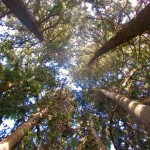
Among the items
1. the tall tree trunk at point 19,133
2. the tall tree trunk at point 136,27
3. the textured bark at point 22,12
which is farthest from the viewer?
the textured bark at point 22,12

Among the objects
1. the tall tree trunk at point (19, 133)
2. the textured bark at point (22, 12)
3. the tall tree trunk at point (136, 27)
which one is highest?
the textured bark at point (22, 12)

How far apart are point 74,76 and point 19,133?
8.44m

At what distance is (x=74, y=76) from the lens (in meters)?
15.6

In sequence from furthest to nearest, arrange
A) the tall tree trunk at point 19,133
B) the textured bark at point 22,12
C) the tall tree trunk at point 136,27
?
the textured bark at point 22,12, the tall tree trunk at point 19,133, the tall tree trunk at point 136,27

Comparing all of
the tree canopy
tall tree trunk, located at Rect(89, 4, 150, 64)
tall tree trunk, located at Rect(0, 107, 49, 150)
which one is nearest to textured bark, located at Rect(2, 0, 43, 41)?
the tree canopy

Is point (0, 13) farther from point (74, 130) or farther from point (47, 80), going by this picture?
point (74, 130)

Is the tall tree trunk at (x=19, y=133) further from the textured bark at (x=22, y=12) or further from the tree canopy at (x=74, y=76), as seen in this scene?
the textured bark at (x=22, y=12)

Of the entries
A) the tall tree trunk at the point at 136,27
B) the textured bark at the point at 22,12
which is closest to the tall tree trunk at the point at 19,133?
the textured bark at the point at 22,12

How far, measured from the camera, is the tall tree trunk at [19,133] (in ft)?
21.8

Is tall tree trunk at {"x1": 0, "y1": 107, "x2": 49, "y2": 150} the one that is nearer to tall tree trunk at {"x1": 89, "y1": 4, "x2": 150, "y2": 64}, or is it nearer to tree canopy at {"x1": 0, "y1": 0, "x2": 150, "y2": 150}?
tree canopy at {"x1": 0, "y1": 0, "x2": 150, "y2": 150}

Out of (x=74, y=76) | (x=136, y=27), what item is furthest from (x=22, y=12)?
(x=74, y=76)

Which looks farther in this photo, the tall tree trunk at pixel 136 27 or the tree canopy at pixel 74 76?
the tree canopy at pixel 74 76

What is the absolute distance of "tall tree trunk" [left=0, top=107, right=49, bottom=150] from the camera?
21.8ft

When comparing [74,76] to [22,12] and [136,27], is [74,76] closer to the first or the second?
[22,12]
